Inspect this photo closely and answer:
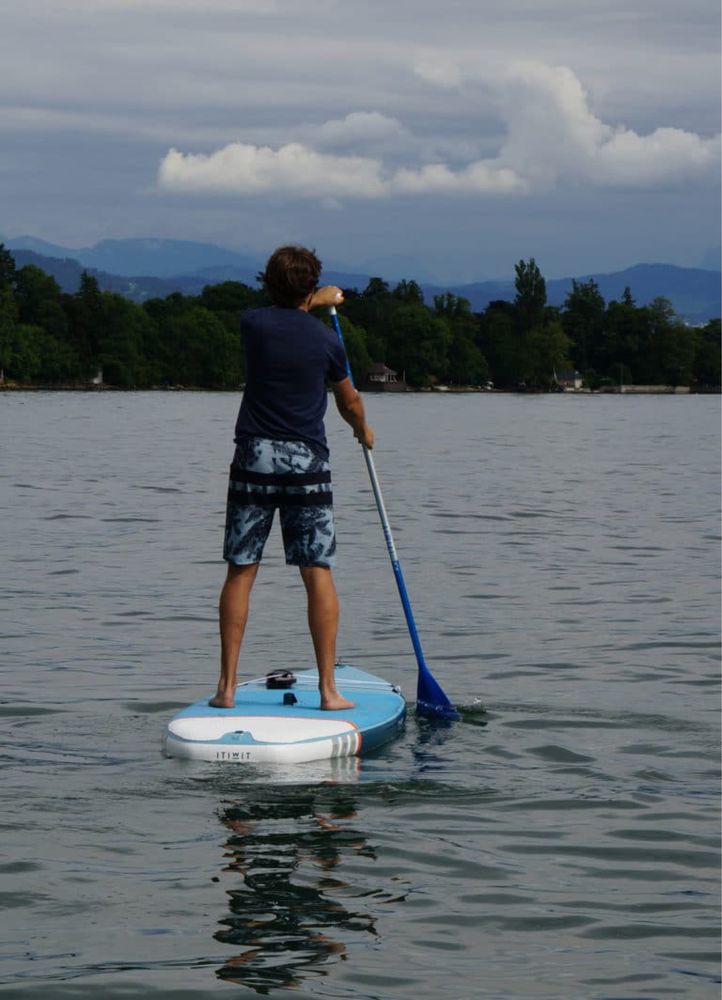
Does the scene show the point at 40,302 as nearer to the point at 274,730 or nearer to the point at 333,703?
the point at 333,703

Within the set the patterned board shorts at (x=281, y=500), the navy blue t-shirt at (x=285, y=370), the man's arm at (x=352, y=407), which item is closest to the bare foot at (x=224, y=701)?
the patterned board shorts at (x=281, y=500)

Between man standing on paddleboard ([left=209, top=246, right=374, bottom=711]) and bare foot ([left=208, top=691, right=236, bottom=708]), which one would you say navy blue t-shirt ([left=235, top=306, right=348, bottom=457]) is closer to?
man standing on paddleboard ([left=209, top=246, right=374, bottom=711])

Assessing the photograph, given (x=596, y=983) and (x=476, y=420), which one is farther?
(x=476, y=420)

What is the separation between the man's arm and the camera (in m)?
8.09

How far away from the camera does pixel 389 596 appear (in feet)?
50.0

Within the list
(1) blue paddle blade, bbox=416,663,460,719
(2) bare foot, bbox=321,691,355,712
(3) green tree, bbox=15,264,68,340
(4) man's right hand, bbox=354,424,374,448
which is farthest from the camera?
(3) green tree, bbox=15,264,68,340

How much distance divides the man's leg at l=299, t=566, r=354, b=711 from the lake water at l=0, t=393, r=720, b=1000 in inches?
18.2

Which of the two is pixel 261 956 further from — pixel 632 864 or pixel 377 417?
pixel 377 417

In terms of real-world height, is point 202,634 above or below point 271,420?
below

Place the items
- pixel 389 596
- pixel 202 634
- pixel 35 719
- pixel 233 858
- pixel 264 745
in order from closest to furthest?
pixel 233 858, pixel 264 745, pixel 35 719, pixel 202 634, pixel 389 596

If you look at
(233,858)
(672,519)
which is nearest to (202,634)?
(233,858)

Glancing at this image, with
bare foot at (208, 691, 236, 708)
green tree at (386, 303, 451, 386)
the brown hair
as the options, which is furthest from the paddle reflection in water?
green tree at (386, 303, 451, 386)

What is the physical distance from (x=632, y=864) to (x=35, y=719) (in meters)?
Answer: 3.93

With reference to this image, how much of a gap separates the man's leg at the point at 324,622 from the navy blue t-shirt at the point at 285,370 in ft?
2.16
